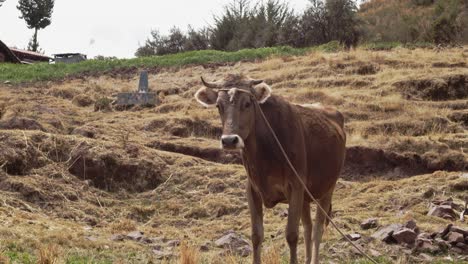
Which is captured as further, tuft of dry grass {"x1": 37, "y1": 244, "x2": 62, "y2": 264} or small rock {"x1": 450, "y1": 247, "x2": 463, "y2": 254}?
small rock {"x1": 450, "y1": 247, "x2": 463, "y2": 254}

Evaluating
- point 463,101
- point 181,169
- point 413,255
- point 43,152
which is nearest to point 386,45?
point 463,101

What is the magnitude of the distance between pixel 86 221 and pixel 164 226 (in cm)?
140

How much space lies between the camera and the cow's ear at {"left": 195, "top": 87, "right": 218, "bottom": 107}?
25.1 ft

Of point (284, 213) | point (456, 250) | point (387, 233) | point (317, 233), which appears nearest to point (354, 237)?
point (387, 233)

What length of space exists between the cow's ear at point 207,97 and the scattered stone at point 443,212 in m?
5.68

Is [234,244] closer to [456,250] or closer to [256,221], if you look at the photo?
[256,221]

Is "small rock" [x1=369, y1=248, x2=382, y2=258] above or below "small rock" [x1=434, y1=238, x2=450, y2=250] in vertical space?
below

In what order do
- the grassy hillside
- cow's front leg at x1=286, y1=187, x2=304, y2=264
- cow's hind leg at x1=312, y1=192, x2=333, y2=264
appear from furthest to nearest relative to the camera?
1. the grassy hillside
2. cow's hind leg at x1=312, y1=192, x2=333, y2=264
3. cow's front leg at x1=286, y1=187, x2=304, y2=264

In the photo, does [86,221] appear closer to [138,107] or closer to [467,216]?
[467,216]

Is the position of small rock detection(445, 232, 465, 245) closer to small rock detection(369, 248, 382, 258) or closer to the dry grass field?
the dry grass field

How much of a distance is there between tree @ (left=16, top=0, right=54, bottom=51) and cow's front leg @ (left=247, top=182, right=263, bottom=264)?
54.8 m

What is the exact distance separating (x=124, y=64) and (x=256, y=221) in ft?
76.0

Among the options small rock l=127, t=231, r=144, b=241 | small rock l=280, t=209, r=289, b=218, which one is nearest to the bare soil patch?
small rock l=280, t=209, r=289, b=218

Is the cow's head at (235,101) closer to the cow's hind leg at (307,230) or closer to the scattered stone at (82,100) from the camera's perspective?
the cow's hind leg at (307,230)
